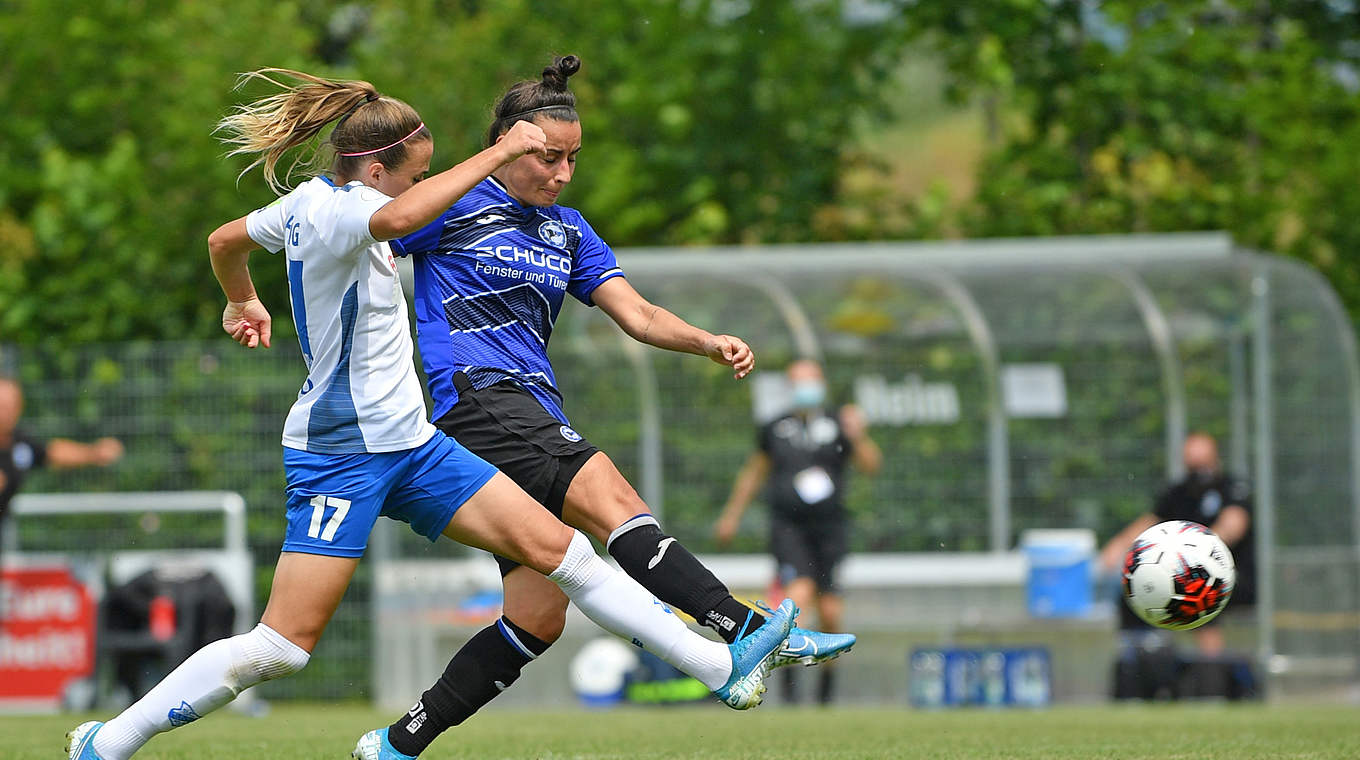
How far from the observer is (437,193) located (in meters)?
4.34

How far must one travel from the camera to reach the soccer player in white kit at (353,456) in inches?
179

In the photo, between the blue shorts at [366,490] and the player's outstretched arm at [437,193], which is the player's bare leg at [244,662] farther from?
the player's outstretched arm at [437,193]

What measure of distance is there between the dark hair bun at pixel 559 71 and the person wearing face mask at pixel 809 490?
6437mm

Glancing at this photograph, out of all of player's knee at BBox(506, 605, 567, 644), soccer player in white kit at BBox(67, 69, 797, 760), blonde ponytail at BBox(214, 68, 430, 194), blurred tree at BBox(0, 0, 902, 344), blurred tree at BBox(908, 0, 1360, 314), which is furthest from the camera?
blurred tree at BBox(0, 0, 902, 344)

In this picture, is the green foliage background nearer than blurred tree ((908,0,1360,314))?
Yes

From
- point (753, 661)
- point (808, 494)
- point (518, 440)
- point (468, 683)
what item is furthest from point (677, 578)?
point (808, 494)

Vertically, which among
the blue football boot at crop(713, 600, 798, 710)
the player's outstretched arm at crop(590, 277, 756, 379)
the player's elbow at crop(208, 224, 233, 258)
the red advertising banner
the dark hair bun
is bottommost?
the red advertising banner

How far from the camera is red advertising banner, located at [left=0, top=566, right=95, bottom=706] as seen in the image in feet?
37.7

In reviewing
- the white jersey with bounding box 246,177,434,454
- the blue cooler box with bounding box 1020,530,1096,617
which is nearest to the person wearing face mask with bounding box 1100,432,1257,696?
the blue cooler box with bounding box 1020,530,1096,617

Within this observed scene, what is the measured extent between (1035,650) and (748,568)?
7.05ft

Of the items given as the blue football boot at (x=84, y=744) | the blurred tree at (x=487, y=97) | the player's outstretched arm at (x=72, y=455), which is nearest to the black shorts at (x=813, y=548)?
the player's outstretched arm at (x=72, y=455)

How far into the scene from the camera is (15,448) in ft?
36.6

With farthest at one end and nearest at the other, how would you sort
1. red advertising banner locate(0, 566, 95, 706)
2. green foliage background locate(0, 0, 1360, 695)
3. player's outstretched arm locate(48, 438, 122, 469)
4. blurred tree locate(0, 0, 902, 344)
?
blurred tree locate(0, 0, 902, 344), green foliage background locate(0, 0, 1360, 695), red advertising banner locate(0, 566, 95, 706), player's outstretched arm locate(48, 438, 122, 469)

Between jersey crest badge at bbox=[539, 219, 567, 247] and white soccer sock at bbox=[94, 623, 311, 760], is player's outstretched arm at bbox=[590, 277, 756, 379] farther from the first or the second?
white soccer sock at bbox=[94, 623, 311, 760]
